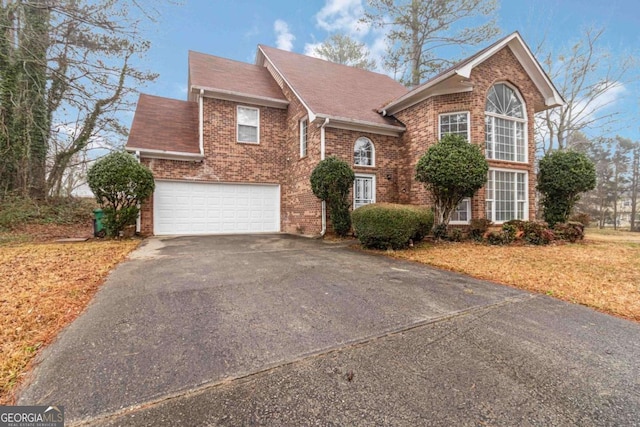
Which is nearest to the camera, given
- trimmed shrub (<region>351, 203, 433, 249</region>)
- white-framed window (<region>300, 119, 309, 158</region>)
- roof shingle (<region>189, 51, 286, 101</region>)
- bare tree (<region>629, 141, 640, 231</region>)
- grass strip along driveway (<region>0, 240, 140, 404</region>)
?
grass strip along driveway (<region>0, 240, 140, 404</region>)

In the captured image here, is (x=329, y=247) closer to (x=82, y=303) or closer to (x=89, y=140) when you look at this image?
(x=82, y=303)

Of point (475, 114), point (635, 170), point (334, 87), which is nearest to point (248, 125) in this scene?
point (334, 87)

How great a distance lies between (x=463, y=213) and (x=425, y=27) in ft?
41.5

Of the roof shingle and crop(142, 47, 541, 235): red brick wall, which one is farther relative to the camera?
the roof shingle

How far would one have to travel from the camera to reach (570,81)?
18125 millimetres

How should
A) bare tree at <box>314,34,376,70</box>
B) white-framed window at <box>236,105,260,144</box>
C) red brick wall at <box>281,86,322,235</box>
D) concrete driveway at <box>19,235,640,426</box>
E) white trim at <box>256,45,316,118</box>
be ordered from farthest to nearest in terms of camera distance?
bare tree at <box>314,34,376,70</box> < white-framed window at <box>236,105,260,144</box> < red brick wall at <box>281,86,322,235</box> < white trim at <box>256,45,316,118</box> < concrete driveway at <box>19,235,640,426</box>

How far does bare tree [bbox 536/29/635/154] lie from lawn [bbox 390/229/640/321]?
15.7 meters

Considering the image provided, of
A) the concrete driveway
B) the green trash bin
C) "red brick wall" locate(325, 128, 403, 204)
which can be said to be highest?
"red brick wall" locate(325, 128, 403, 204)

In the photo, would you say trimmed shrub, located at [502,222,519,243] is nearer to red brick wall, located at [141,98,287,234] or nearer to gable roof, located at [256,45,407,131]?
gable roof, located at [256,45,407,131]

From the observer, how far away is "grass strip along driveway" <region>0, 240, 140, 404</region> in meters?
2.15

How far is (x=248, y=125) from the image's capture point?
11359mm

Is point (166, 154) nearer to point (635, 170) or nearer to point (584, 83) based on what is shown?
point (584, 83)

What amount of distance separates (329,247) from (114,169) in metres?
6.40

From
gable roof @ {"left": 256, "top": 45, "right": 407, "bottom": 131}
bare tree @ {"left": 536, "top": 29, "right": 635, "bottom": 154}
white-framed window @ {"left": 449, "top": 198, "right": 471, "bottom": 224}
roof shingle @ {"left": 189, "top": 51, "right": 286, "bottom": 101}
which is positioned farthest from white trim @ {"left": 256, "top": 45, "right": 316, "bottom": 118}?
bare tree @ {"left": 536, "top": 29, "right": 635, "bottom": 154}
